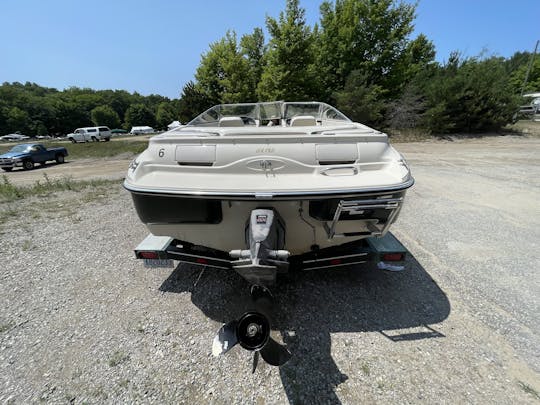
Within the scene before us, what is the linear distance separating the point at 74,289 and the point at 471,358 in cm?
378

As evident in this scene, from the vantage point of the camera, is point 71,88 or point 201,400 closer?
point 201,400

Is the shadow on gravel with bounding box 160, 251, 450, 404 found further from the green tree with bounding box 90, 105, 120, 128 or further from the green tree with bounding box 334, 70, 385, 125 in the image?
the green tree with bounding box 90, 105, 120, 128

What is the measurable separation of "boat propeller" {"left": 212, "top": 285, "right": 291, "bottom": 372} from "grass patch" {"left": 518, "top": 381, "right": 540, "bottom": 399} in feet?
5.12

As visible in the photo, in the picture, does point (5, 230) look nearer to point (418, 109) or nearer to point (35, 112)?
point (418, 109)

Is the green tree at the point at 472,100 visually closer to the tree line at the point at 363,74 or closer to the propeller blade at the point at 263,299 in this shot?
the tree line at the point at 363,74

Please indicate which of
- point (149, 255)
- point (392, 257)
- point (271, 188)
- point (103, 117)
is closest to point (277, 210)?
point (271, 188)

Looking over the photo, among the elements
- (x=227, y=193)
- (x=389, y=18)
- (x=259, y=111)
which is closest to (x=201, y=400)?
(x=227, y=193)

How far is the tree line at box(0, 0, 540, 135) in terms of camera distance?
51.2 feet

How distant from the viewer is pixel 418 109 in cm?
1634

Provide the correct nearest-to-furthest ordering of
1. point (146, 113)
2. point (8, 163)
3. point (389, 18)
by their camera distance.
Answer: point (8, 163), point (389, 18), point (146, 113)

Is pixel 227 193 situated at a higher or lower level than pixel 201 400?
higher

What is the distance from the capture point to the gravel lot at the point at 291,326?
5.39 ft

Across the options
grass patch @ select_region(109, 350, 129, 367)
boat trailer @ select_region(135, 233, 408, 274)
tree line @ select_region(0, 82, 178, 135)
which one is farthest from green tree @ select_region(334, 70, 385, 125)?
tree line @ select_region(0, 82, 178, 135)

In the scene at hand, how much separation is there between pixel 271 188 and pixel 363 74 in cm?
2073
